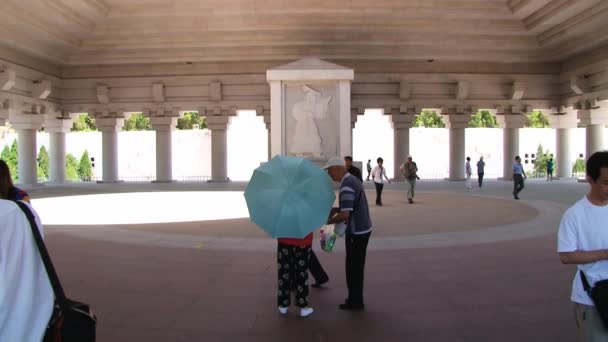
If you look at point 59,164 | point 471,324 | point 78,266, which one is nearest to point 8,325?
point 471,324

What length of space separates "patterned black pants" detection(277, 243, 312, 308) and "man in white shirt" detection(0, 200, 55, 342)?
7.38 ft

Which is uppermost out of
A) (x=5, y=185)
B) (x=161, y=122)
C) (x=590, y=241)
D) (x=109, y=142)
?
(x=161, y=122)

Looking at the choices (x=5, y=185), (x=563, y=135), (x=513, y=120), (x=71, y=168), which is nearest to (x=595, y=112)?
(x=563, y=135)

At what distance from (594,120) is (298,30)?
1439 centimetres

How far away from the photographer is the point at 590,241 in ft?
8.63

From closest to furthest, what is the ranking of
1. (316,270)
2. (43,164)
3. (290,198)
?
(290,198) → (316,270) → (43,164)

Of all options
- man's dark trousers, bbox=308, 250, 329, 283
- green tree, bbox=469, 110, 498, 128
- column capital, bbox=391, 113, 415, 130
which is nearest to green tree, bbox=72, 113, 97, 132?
column capital, bbox=391, 113, 415, 130

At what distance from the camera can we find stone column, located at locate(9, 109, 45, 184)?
2289 cm

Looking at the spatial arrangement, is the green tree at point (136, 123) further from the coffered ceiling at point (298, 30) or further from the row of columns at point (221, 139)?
the coffered ceiling at point (298, 30)

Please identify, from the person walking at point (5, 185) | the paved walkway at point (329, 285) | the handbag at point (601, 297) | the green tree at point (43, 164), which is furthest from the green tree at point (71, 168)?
the handbag at point (601, 297)

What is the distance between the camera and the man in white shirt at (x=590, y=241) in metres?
2.61

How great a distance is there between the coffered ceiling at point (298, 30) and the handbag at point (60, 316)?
1766cm

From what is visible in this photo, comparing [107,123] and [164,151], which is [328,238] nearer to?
[164,151]

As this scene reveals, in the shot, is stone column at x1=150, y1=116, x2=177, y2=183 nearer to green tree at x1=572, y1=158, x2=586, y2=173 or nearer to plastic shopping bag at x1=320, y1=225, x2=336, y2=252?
plastic shopping bag at x1=320, y1=225, x2=336, y2=252
